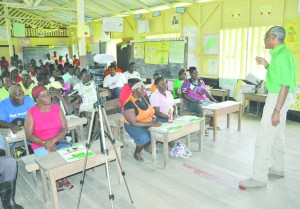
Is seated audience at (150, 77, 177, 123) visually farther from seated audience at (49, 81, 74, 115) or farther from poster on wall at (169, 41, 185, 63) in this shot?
poster on wall at (169, 41, 185, 63)

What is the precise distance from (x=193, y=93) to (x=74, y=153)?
3.05m

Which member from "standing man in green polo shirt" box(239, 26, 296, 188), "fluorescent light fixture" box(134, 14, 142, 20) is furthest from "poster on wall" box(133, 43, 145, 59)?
"standing man in green polo shirt" box(239, 26, 296, 188)

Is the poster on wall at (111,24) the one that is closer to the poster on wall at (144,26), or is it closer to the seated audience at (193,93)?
the poster on wall at (144,26)

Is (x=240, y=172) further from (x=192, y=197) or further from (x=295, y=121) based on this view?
(x=295, y=121)

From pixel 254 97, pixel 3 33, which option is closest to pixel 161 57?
Result: pixel 254 97

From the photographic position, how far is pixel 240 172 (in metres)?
3.47

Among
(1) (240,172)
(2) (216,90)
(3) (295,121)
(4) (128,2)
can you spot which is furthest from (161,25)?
(1) (240,172)

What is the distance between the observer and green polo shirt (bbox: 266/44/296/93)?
8.58 ft

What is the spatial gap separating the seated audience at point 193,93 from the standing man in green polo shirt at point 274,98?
214cm

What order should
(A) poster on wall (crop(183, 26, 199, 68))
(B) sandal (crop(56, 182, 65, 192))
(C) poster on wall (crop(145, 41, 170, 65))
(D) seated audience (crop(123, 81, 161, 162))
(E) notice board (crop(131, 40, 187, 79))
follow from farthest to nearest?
(C) poster on wall (crop(145, 41, 170, 65)), (E) notice board (crop(131, 40, 187, 79)), (A) poster on wall (crop(183, 26, 199, 68)), (D) seated audience (crop(123, 81, 161, 162)), (B) sandal (crop(56, 182, 65, 192))

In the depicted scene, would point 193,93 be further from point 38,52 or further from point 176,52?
point 38,52

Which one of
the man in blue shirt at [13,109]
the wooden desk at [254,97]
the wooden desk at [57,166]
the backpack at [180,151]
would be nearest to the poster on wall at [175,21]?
the wooden desk at [254,97]

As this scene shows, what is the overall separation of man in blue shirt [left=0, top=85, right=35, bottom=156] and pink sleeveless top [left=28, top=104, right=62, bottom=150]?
539 millimetres

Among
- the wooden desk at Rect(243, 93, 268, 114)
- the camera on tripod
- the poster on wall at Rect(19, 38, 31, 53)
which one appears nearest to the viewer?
the camera on tripod
